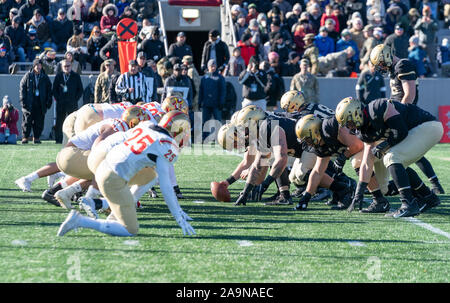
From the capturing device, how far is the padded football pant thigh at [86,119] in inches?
337

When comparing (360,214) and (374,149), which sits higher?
(374,149)

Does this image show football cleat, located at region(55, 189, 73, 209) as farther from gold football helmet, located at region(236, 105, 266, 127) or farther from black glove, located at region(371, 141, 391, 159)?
black glove, located at region(371, 141, 391, 159)

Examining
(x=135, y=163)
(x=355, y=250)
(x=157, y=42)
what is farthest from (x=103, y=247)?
(x=157, y=42)

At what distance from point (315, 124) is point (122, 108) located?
7.56 feet

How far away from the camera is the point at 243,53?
16969 millimetres

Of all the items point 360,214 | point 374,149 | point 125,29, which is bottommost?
point 360,214

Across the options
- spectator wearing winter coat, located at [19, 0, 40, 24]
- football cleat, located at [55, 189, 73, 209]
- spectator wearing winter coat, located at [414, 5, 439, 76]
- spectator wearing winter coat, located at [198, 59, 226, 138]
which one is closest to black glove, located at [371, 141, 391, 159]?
football cleat, located at [55, 189, 73, 209]

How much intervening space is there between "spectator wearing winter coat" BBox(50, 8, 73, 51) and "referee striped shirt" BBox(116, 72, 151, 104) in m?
5.19

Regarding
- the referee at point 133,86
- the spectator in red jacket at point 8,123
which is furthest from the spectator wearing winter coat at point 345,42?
the spectator in red jacket at point 8,123

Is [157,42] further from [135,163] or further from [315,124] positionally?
[135,163]

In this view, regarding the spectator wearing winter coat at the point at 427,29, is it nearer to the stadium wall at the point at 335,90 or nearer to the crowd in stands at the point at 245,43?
the crowd in stands at the point at 245,43

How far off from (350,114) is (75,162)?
266 centimetres

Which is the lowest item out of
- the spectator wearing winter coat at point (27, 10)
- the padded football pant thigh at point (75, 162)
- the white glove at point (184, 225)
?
the white glove at point (184, 225)

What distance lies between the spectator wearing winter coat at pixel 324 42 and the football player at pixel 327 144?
9255 millimetres
